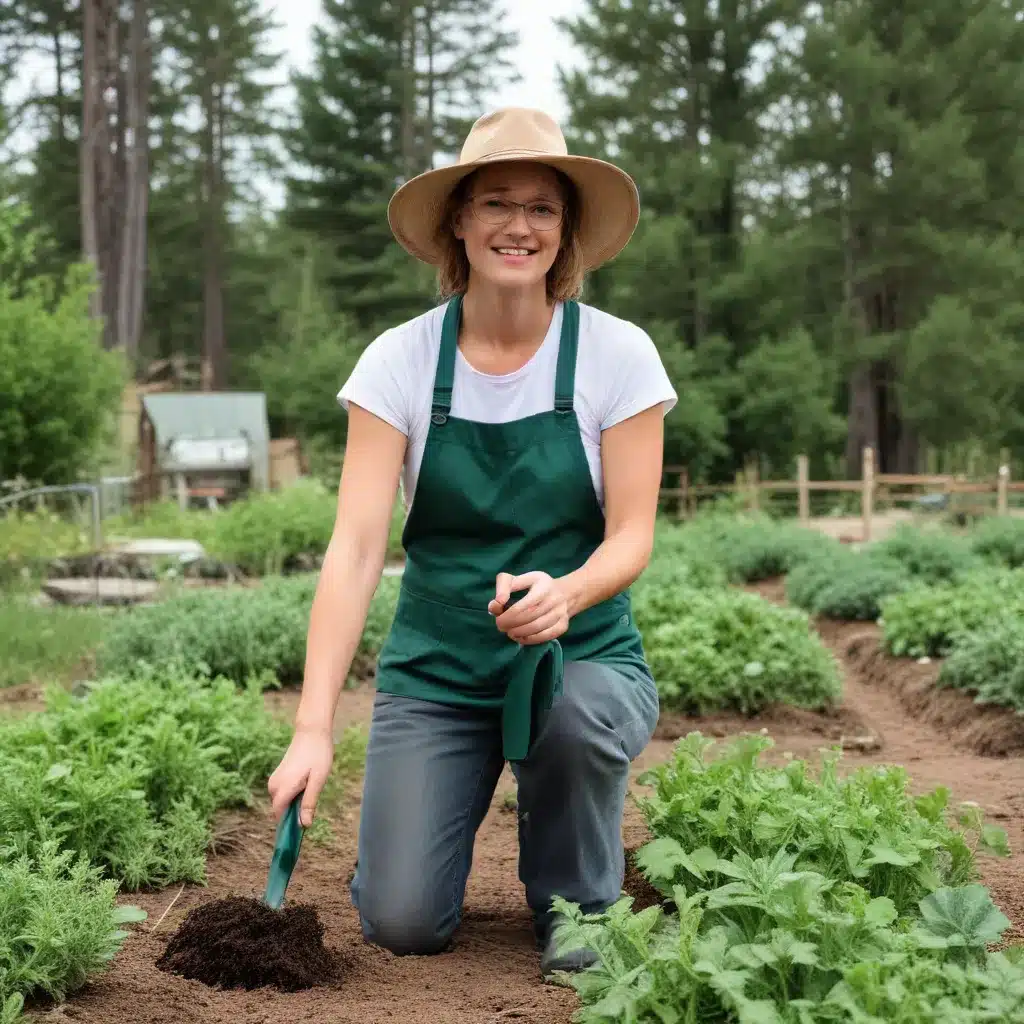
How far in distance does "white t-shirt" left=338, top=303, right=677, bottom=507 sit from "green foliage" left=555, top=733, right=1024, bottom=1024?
0.83 m

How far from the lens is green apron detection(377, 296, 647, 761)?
3012 millimetres

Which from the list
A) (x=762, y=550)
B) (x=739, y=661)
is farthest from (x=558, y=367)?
(x=762, y=550)

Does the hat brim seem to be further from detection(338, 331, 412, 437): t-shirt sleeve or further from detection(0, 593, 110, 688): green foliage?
detection(0, 593, 110, 688): green foliage

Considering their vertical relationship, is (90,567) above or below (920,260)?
below

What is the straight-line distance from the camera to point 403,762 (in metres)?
3.02

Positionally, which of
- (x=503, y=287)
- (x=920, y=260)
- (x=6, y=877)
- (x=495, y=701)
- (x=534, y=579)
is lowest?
(x=6, y=877)

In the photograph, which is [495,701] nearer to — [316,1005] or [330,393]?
[316,1005]

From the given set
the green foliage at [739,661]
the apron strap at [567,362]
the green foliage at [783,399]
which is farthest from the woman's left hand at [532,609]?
the green foliage at [783,399]

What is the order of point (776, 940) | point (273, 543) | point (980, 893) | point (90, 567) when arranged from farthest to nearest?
point (273, 543) < point (90, 567) < point (980, 893) < point (776, 940)

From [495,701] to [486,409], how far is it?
0.67 m

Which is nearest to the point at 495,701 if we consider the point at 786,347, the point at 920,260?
the point at 786,347

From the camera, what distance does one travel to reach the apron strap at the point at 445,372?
3064 mm

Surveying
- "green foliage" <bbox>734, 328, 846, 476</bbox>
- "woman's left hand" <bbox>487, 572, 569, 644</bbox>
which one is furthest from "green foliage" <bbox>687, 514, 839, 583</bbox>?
"green foliage" <bbox>734, 328, 846, 476</bbox>

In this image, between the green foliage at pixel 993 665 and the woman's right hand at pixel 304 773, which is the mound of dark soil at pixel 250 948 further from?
the green foliage at pixel 993 665
